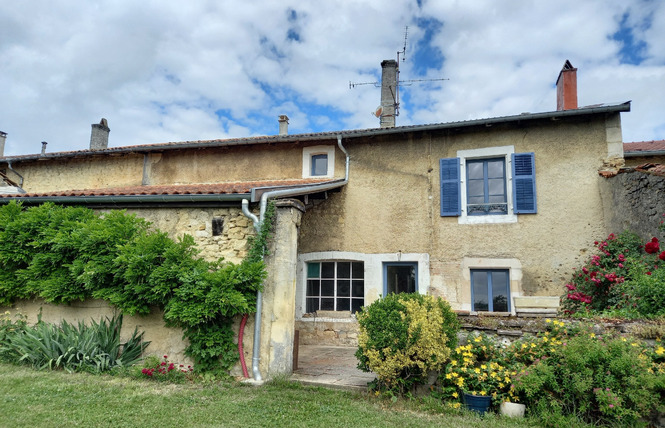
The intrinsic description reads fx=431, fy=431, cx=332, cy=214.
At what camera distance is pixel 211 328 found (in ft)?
19.5

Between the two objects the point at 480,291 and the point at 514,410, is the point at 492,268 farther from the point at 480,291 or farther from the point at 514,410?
the point at 514,410

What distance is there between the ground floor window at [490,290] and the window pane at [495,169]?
190cm

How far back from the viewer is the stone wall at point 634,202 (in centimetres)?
666

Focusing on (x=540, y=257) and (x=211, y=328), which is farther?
(x=540, y=257)

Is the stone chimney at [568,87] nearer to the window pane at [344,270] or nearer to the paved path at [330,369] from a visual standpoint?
the window pane at [344,270]

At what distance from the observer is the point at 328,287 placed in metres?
9.37

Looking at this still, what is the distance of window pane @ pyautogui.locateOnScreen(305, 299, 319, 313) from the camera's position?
938 centimetres

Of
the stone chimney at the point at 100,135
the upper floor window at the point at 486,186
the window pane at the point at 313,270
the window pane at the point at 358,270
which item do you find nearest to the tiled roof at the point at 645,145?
the upper floor window at the point at 486,186

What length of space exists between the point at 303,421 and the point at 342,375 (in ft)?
6.26

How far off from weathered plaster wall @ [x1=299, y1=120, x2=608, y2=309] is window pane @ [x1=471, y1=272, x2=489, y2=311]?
0.73 feet

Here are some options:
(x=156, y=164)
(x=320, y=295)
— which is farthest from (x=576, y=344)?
(x=156, y=164)

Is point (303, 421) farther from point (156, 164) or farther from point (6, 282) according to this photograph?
point (156, 164)

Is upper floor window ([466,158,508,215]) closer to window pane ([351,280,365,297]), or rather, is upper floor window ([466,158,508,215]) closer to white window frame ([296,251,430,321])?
Result: white window frame ([296,251,430,321])

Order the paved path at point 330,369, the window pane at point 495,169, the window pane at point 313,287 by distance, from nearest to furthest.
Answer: the paved path at point 330,369
the window pane at point 495,169
the window pane at point 313,287
